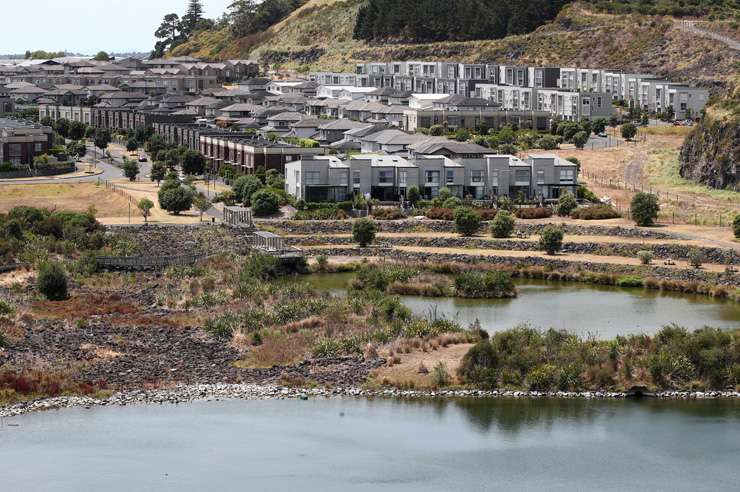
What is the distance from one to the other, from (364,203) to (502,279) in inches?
425

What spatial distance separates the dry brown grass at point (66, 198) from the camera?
140ft

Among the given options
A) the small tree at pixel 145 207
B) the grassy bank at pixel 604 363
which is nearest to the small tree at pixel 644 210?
the small tree at pixel 145 207

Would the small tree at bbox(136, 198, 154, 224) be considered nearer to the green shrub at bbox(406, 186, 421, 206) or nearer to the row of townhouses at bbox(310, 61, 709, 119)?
the green shrub at bbox(406, 186, 421, 206)

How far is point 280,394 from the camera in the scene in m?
23.3

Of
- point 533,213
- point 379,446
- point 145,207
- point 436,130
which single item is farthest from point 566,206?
point 379,446

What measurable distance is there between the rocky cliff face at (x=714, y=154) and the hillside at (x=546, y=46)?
1780 centimetres

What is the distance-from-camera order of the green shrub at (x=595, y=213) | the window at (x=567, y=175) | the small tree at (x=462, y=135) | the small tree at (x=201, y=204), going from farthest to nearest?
the small tree at (x=462, y=135), the window at (x=567, y=175), the small tree at (x=201, y=204), the green shrub at (x=595, y=213)

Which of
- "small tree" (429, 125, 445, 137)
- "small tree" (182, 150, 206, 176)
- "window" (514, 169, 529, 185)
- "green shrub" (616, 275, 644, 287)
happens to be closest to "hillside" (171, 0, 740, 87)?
"small tree" (429, 125, 445, 137)

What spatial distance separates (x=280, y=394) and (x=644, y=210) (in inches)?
667

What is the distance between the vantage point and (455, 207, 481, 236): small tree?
123 feet

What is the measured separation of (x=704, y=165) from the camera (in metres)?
46.8

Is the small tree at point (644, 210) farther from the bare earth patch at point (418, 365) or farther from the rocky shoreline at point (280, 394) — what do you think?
the rocky shoreline at point (280, 394)

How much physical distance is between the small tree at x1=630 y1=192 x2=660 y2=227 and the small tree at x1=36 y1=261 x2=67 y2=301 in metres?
15.1

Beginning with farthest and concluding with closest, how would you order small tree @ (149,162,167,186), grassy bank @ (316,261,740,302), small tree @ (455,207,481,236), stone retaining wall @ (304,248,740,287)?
1. small tree @ (149,162,167,186)
2. small tree @ (455,207,481,236)
3. stone retaining wall @ (304,248,740,287)
4. grassy bank @ (316,261,740,302)
